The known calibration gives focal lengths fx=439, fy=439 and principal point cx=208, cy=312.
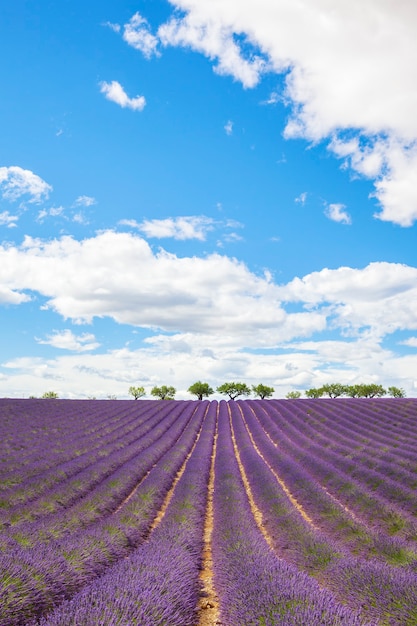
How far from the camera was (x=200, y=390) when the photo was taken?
6222cm

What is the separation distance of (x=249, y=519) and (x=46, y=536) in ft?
10.8

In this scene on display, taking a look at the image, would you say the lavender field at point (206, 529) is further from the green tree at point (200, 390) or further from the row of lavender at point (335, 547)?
the green tree at point (200, 390)

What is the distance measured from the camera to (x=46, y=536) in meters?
5.84

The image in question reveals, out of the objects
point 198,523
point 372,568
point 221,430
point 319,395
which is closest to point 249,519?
point 198,523

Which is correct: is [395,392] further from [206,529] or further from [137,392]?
[206,529]

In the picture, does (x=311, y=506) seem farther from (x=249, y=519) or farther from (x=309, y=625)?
(x=309, y=625)

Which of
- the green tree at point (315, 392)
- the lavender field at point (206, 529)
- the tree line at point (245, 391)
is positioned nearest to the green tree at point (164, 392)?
the tree line at point (245, 391)

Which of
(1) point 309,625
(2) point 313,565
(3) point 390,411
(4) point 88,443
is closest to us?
(1) point 309,625

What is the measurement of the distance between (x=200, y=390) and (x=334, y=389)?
61.5 feet

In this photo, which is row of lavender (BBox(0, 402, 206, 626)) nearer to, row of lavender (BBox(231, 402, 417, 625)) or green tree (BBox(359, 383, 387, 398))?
row of lavender (BBox(231, 402, 417, 625))

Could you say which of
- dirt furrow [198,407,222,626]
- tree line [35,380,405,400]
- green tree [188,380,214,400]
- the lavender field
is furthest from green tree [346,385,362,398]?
dirt furrow [198,407,222,626]

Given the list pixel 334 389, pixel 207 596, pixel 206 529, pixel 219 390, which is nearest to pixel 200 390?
pixel 219 390

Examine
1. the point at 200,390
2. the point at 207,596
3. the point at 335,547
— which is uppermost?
the point at 200,390

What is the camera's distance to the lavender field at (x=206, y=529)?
3.52 metres
